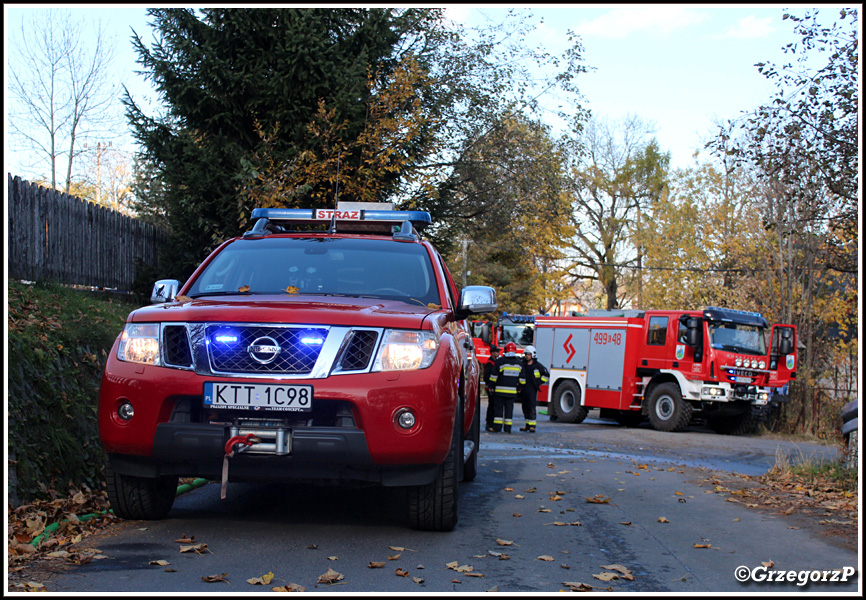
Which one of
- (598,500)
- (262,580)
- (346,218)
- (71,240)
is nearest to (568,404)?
(71,240)

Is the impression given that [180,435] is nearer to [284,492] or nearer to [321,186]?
[284,492]

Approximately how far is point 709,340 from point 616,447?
5260 mm

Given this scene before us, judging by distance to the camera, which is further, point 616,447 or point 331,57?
point 331,57

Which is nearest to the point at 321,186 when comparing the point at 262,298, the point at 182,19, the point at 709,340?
the point at 182,19

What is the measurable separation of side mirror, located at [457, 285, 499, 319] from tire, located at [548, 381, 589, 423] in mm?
15446

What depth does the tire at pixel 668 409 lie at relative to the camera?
18312 mm

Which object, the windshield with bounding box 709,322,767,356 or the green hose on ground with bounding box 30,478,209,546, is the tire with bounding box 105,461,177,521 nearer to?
the green hose on ground with bounding box 30,478,209,546

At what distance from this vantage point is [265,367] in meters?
4.89

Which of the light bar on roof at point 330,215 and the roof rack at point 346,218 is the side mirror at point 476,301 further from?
the light bar on roof at point 330,215

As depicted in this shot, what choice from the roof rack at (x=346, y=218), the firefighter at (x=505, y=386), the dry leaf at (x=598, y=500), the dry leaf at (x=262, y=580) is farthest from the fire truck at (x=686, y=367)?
the dry leaf at (x=262, y=580)

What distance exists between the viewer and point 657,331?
A: 19.5m

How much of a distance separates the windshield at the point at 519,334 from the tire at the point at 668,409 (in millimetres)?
13670

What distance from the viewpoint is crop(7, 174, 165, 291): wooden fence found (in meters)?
10.9

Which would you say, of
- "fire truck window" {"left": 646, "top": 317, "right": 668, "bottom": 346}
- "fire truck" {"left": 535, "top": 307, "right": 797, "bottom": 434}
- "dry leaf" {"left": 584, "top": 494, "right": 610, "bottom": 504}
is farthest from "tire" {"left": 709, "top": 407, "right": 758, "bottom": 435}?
"dry leaf" {"left": 584, "top": 494, "right": 610, "bottom": 504}
